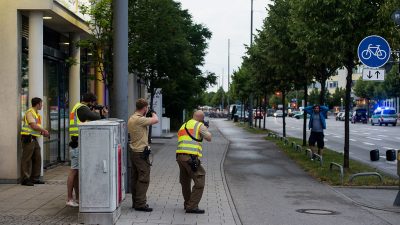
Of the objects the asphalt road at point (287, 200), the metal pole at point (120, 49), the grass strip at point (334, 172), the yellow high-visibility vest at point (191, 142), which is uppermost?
the metal pole at point (120, 49)

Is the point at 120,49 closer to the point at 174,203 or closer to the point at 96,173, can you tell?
the point at 174,203

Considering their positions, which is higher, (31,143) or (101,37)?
(101,37)

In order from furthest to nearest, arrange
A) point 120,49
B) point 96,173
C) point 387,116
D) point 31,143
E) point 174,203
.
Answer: point 387,116 → point 31,143 → point 120,49 → point 174,203 → point 96,173

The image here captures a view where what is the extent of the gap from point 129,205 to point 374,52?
6337 millimetres

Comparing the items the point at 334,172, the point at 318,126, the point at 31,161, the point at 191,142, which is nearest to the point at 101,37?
the point at 31,161

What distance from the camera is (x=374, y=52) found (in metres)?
13.0

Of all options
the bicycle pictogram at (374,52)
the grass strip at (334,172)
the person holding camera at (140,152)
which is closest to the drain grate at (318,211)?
the person holding camera at (140,152)

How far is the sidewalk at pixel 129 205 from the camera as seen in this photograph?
8.77 metres

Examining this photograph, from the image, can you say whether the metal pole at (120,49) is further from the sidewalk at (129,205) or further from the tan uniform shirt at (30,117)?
the tan uniform shirt at (30,117)

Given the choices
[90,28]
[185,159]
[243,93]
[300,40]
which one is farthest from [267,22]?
[243,93]

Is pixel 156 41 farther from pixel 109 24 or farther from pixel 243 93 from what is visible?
pixel 243 93

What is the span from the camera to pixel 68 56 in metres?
17.2

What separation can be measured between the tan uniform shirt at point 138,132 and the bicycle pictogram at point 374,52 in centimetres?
575

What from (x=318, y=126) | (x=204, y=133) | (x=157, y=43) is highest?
(x=157, y=43)
